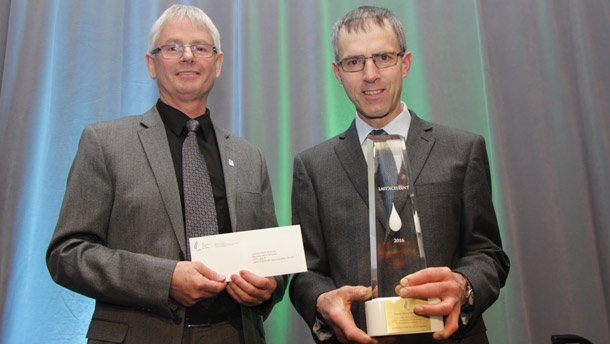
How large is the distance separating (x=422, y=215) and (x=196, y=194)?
2.69ft

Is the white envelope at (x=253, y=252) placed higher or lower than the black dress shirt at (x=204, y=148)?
lower

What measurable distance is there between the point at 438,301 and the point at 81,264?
112 centimetres

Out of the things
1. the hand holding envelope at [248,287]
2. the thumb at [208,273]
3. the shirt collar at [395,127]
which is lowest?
the hand holding envelope at [248,287]

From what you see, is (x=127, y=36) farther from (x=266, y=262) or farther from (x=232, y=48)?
(x=266, y=262)

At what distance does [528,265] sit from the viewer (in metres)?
2.60

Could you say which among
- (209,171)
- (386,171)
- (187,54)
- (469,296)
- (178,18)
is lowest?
(469,296)

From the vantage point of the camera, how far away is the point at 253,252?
1.47 metres

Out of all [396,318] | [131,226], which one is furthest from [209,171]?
[396,318]

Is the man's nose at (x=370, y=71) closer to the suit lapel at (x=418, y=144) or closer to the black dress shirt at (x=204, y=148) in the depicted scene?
the suit lapel at (x=418, y=144)

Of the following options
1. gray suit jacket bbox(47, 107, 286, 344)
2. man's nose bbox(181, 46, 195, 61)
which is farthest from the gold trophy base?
man's nose bbox(181, 46, 195, 61)

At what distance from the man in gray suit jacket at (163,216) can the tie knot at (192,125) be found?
0.02 metres

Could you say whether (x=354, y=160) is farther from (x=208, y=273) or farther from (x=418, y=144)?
(x=208, y=273)

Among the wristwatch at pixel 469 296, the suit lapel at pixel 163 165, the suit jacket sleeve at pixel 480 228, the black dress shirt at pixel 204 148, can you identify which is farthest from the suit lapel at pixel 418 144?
the suit lapel at pixel 163 165

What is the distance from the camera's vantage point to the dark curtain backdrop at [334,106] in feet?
7.79
